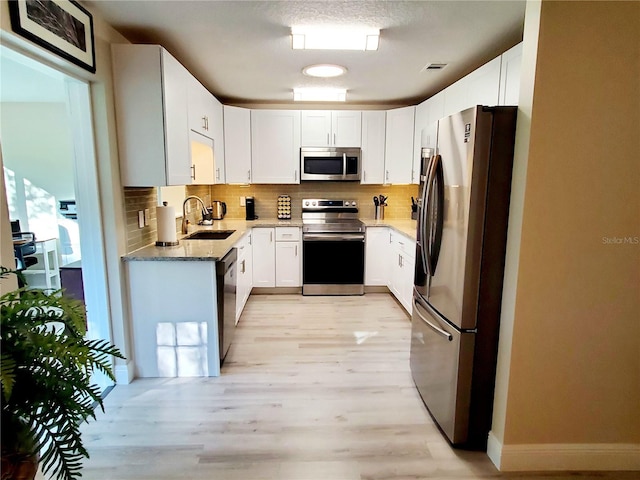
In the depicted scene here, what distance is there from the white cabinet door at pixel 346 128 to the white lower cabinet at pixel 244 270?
1.61 m

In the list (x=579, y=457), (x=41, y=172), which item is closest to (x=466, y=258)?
(x=579, y=457)

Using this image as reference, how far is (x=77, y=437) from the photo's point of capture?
1.06 meters

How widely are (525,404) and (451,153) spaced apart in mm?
1295

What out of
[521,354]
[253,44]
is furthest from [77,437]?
[253,44]

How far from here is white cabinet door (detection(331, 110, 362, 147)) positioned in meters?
4.30

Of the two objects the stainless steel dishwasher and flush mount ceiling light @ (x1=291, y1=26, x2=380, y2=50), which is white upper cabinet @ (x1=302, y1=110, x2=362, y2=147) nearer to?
flush mount ceiling light @ (x1=291, y1=26, x2=380, y2=50)

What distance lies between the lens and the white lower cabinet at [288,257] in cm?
425

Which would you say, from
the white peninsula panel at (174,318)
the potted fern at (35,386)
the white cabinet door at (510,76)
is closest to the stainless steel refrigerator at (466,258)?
the white cabinet door at (510,76)

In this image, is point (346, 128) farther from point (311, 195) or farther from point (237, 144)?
point (237, 144)

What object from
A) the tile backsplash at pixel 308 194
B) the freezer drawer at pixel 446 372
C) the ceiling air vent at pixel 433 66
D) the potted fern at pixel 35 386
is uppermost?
the ceiling air vent at pixel 433 66

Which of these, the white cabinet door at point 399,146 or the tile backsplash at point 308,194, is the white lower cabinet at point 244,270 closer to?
the tile backsplash at point 308,194

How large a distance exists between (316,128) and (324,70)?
4.33ft

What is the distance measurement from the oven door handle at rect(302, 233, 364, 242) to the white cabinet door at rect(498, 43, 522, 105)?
216 centimetres

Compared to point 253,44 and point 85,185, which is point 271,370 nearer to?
point 85,185
